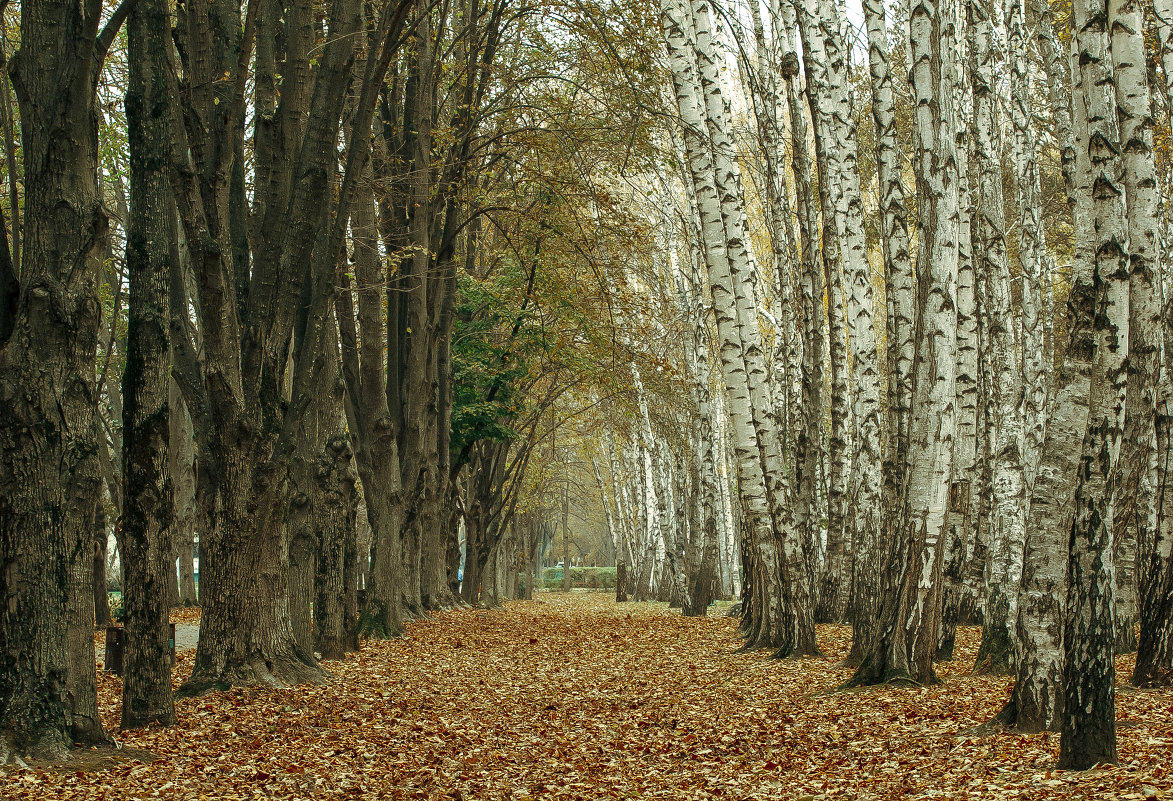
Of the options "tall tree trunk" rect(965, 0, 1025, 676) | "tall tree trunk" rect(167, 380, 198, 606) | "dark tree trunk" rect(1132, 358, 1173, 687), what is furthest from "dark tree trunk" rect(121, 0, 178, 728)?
"tall tree trunk" rect(167, 380, 198, 606)

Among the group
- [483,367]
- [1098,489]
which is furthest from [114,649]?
[483,367]

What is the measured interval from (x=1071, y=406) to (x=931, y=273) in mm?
3279

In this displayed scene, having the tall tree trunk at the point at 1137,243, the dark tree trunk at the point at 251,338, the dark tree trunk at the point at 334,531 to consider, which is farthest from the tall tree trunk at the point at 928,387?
the dark tree trunk at the point at 334,531

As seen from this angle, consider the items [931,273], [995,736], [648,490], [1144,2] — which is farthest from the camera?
[648,490]

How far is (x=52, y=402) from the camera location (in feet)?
20.6

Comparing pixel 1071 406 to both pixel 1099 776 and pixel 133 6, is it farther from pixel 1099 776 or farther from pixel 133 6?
pixel 133 6

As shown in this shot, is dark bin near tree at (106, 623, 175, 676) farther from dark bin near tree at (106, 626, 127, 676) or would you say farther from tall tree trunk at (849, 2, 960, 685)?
tall tree trunk at (849, 2, 960, 685)

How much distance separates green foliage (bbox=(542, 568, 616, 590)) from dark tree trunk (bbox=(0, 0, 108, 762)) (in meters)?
51.3

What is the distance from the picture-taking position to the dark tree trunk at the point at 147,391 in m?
7.13

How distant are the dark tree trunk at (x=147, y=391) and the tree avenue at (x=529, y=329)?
1.0 inches

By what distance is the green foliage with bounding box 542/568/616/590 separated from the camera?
5969 cm

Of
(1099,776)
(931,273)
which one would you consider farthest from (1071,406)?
(931,273)

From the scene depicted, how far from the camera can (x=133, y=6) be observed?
22.3 ft

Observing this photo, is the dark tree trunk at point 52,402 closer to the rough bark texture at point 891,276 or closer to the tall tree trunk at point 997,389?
the rough bark texture at point 891,276
